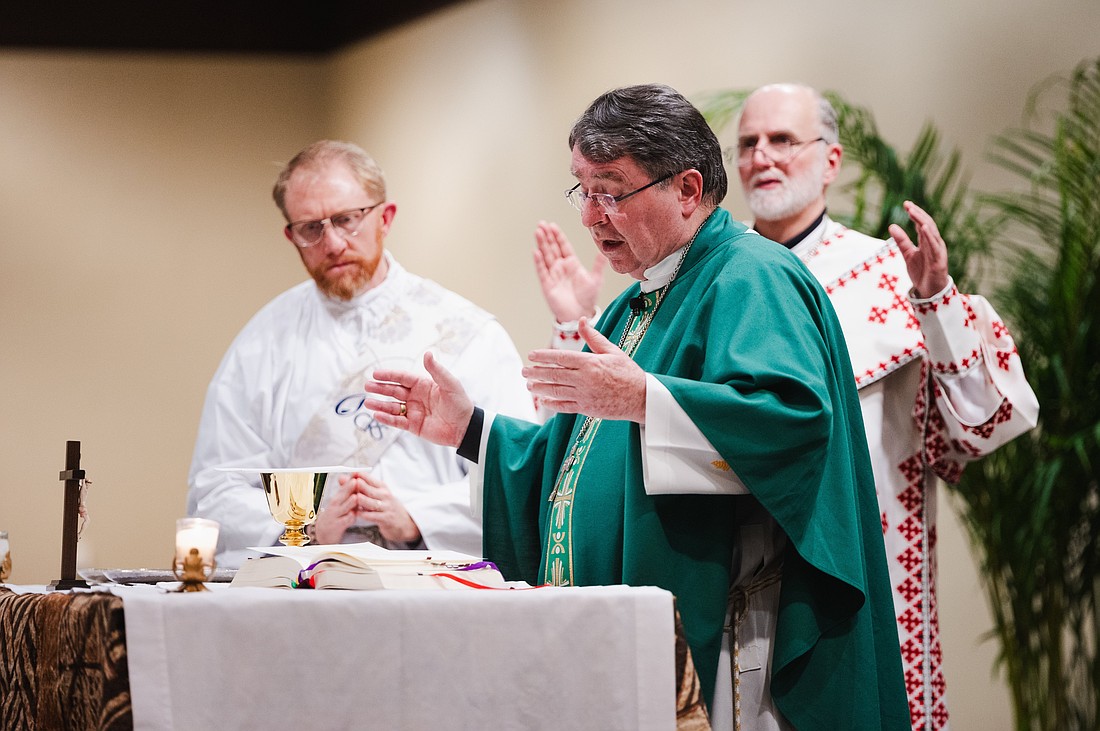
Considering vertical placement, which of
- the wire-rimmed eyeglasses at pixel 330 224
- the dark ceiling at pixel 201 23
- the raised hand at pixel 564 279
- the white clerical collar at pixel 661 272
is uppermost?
the dark ceiling at pixel 201 23

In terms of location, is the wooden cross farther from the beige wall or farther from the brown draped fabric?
the beige wall

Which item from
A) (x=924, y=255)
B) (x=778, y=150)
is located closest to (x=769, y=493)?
(x=924, y=255)

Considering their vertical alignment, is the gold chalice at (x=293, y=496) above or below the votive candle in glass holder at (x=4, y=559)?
above

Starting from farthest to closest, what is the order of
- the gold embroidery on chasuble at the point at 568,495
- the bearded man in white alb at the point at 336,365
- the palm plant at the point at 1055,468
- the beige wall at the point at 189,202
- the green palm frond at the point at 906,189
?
the beige wall at the point at 189,202
the green palm frond at the point at 906,189
the palm plant at the point at 1055,468
the bearded man in white alb at the point at 336,365
the gold embroidery on chasuble at the point at 568,495

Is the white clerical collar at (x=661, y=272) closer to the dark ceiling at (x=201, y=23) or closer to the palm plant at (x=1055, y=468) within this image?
the palm plant at (x=1055, y=468)

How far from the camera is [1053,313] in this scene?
411 centimetres

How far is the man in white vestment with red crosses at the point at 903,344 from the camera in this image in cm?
312

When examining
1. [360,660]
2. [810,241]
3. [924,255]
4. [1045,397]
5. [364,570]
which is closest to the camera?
[360,660]

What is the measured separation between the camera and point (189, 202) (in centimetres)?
843

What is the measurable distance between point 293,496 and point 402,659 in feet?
2.04

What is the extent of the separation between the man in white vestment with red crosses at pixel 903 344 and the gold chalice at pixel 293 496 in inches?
50.5

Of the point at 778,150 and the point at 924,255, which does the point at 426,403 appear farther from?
the point at 778,150

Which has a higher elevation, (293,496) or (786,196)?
(786,196)

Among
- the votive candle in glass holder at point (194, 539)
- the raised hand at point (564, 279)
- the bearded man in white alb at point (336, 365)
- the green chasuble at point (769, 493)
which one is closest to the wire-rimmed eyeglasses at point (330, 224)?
the bearded man in white alb at point (336, 365)
